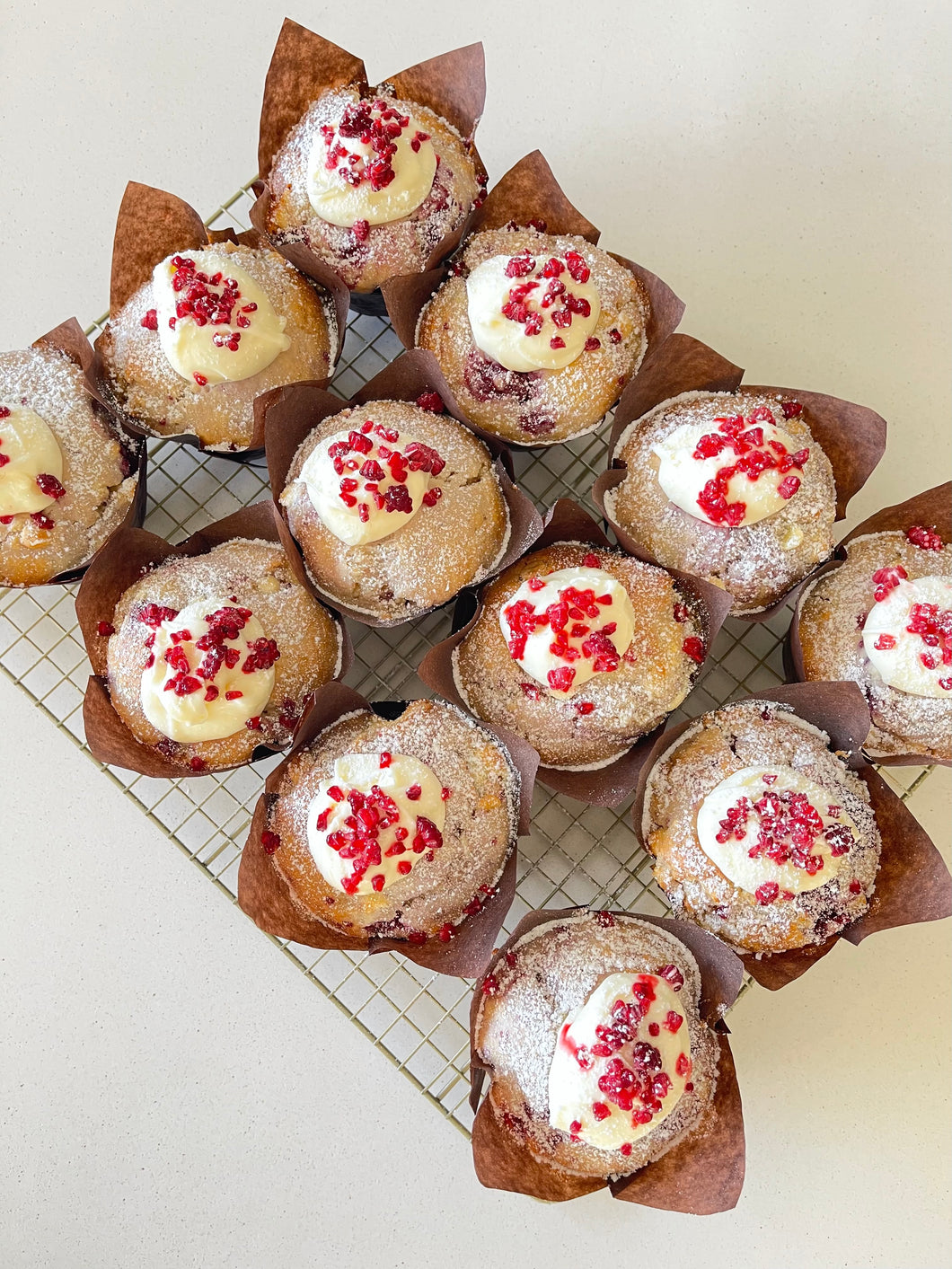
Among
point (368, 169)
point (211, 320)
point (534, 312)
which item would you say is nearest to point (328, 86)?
point (368, 169)

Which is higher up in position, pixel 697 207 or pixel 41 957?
pixel 697 207

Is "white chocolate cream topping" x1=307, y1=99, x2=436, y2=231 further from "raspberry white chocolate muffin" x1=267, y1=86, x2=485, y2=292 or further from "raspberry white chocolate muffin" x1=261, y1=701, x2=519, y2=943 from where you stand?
"raspberry white chocolate muffin" x1=261, y1=701, x2=519, y2=943

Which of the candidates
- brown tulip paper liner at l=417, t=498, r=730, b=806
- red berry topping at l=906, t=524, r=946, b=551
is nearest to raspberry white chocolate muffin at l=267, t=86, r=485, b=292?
brown tulip paper liner at l=417, t=498, r=730, b=806

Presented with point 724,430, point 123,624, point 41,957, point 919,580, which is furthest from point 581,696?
point 41,957

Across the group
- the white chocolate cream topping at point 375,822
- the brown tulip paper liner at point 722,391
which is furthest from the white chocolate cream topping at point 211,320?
the white chocolate cream topping at point 375,822

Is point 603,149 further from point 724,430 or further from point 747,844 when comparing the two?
point 747,844

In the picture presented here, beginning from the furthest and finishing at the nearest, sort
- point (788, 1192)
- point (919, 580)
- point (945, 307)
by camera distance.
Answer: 1. point (945, 307)
2. point (788, 1192)
3. point (919, 580)
